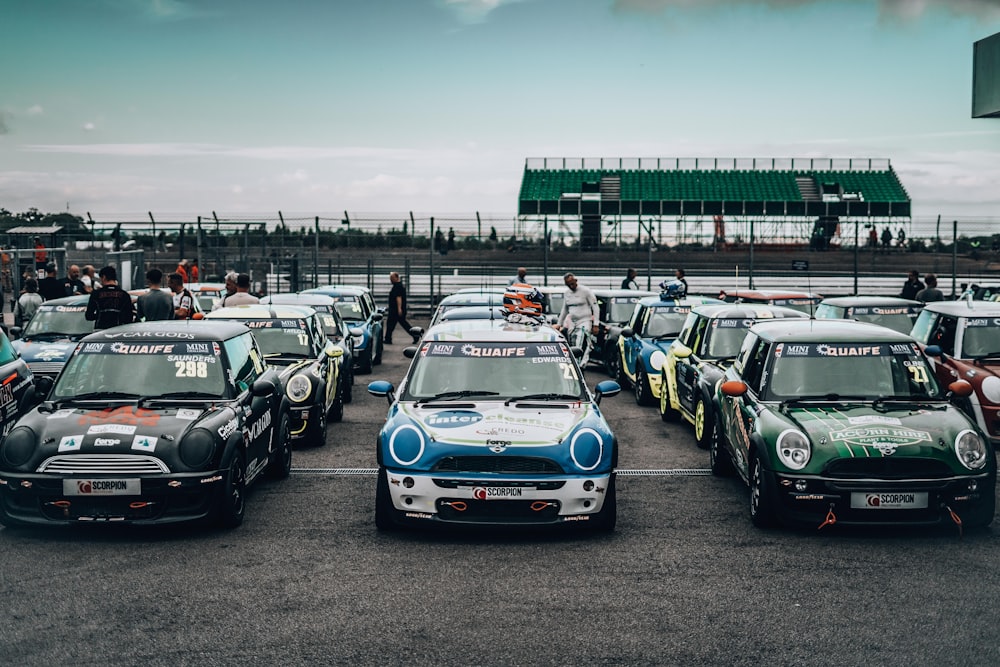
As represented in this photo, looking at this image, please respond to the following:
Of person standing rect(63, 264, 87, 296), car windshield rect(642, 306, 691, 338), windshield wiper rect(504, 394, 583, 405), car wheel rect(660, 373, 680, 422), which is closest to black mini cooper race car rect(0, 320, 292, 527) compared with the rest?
windshield wiper rect(504, 394, 583, 405)

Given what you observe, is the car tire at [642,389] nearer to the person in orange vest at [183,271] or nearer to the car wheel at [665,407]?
the car wheel at [665,407]

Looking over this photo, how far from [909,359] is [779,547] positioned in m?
2.32

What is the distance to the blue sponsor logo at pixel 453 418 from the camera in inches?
299

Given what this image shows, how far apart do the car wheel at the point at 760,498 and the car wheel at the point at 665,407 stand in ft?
15.7

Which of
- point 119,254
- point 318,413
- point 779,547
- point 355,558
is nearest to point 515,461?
point 355,558

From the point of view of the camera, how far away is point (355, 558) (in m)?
7.01

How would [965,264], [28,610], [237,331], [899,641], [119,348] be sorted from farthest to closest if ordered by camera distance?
[965,264], [237,331], [119,348], [28,610], [899,641]

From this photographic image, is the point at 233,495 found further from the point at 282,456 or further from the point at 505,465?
the point at 505,465

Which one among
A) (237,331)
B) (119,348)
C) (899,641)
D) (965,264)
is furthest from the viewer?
(965,264)

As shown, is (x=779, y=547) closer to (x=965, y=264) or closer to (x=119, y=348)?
(x=119, y=348)

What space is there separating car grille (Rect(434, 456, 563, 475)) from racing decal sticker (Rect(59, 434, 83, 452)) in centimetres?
251

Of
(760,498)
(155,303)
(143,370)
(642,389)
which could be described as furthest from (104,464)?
(642,389)

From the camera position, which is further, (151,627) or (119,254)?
(119,254)

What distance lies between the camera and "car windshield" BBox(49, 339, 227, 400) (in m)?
8.32
